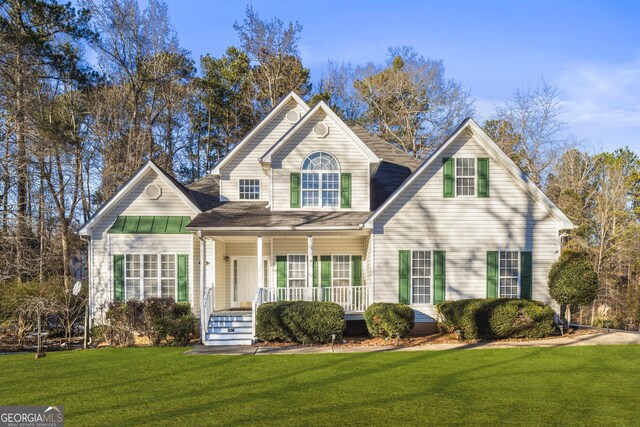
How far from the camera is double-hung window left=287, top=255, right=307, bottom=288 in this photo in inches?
736

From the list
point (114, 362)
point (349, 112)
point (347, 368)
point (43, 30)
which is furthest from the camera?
point (349, 112)

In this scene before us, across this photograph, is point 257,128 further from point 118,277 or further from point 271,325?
point 271,325

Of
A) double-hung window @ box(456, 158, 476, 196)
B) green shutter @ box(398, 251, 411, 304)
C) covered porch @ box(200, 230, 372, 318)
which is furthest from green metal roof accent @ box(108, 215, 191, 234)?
double-hung window @ box(456, 158, 476, 196)

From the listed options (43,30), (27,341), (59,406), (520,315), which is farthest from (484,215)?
(43,30)

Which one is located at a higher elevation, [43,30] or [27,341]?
[43,30]

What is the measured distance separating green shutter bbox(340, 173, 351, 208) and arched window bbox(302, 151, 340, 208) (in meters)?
0.14

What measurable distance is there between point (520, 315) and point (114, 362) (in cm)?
1107

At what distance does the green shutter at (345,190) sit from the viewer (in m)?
18.0

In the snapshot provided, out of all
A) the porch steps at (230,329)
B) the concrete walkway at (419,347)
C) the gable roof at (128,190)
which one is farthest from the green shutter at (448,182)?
the gable roof at (128,190)

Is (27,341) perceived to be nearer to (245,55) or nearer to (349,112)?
(245,55)

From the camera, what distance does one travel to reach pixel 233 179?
19781 millimetres

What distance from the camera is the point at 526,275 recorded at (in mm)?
16688

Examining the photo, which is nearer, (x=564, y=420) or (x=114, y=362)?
(x=564, y=420)
